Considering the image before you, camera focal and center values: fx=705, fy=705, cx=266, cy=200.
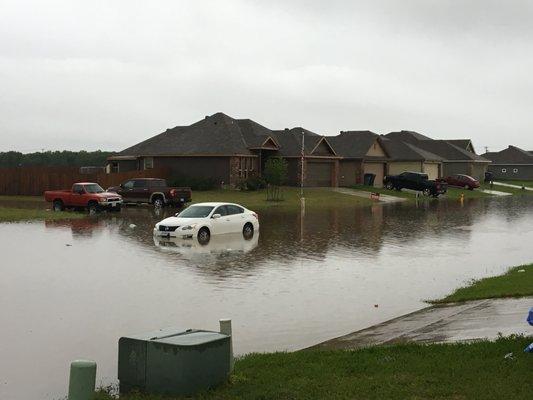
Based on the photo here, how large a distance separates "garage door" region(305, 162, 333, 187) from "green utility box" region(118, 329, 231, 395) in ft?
188

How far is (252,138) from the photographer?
63.0 m

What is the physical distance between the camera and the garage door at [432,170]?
265 ft

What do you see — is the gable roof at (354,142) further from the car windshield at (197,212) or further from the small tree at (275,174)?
the car windshield at (197,212)

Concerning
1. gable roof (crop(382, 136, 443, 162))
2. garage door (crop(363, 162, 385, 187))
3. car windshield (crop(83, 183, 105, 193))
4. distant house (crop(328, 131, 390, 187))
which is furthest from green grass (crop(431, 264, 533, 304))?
gable roof (crop(382, 136, 443, 162))

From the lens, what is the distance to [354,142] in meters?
74.7

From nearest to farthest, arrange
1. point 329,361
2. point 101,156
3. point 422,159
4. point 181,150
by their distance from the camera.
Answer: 1. point 329,361
2. point 181,150
3. point 422,159
4. point 101,156

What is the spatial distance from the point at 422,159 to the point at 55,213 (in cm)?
4852

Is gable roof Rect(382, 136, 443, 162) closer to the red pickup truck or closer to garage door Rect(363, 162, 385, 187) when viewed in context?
garage door Rect(363, 162, 385, 187)

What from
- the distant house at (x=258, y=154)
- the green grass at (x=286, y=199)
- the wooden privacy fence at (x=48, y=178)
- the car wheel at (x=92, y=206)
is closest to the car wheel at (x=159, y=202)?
the green grass at (x=286, y=199)

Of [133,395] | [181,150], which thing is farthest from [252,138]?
[133,395]

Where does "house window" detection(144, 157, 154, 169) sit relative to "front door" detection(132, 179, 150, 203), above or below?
above

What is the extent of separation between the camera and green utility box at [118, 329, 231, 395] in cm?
793

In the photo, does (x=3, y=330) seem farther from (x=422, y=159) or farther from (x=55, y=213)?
(x=422, y=159)

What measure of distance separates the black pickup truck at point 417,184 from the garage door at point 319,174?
6.05 metres
